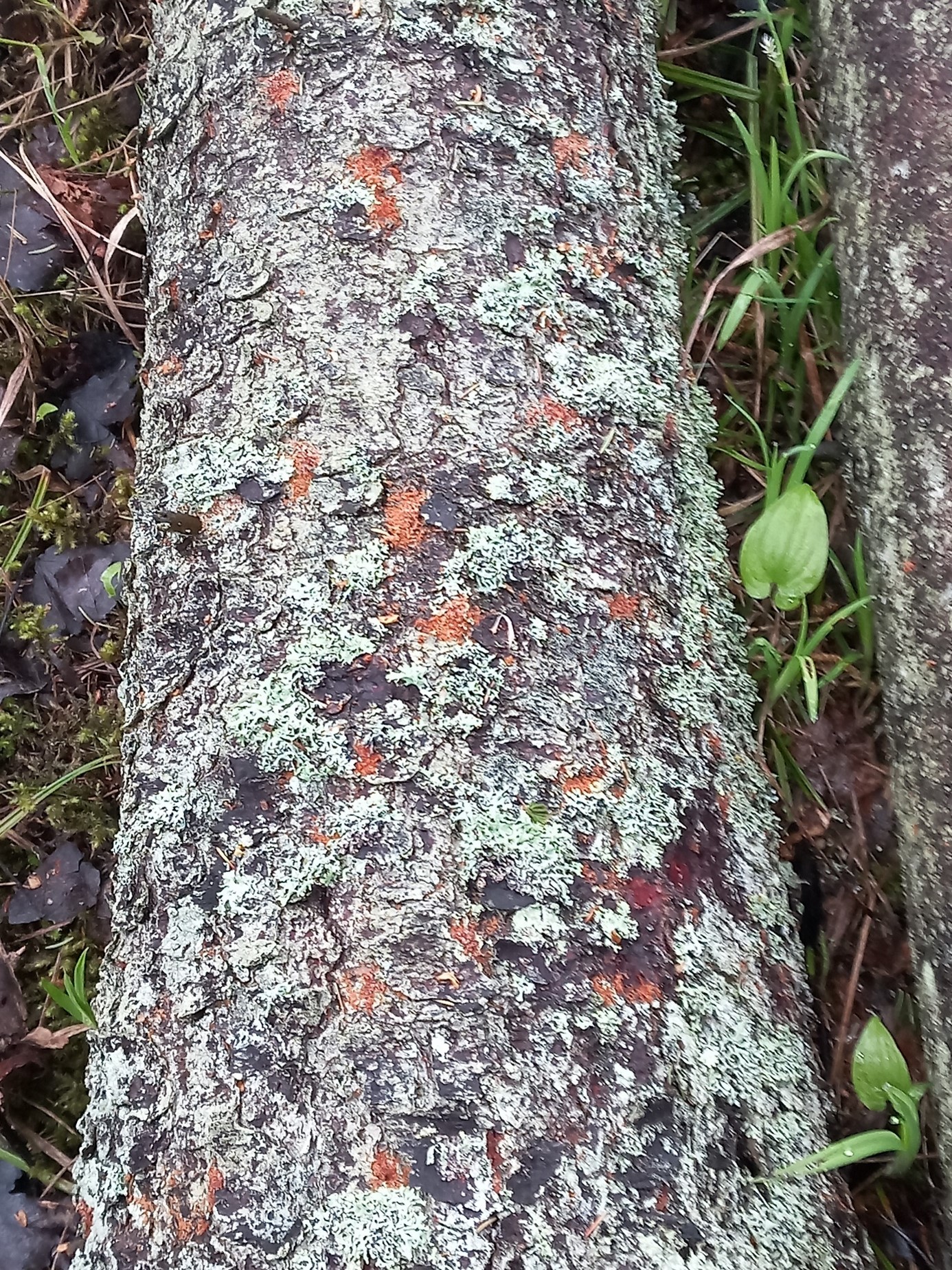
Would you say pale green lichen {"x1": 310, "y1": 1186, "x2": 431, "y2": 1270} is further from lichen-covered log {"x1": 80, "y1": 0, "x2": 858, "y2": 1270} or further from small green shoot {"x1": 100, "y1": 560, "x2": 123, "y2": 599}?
small green shoot {"x1": 100, "y1": 560, "x2": 123, "y2": 599}

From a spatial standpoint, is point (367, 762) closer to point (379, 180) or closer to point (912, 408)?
point (379, 180)

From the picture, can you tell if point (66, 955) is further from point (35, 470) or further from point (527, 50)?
point (527, 50)

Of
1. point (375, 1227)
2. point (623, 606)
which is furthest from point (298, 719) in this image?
point (375, 1227)

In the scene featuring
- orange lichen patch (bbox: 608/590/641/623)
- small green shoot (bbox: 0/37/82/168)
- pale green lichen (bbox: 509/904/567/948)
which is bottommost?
pale green lichen (bbox: 509/904/567/948)

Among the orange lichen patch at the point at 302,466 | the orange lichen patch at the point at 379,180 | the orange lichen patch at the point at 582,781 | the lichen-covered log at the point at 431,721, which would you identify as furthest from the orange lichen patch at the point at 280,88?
the orange lichen patch at the point at 582,781

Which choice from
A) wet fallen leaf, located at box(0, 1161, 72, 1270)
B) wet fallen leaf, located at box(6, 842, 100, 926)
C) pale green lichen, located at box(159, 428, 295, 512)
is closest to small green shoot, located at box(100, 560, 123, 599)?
wet fallen leaf, located at box(6, 842, 100, 926)

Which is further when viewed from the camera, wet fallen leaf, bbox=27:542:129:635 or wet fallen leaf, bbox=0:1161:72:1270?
wet fallen leaf, bbox=27:542:129:635

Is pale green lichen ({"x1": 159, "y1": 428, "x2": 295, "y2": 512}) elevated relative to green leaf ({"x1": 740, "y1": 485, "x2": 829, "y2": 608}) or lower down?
elevated
